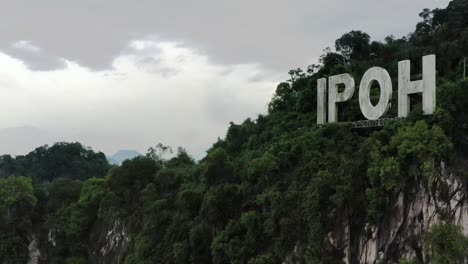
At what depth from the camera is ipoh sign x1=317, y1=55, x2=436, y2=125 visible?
18.5 meters

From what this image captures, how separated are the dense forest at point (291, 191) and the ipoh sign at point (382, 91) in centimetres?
59

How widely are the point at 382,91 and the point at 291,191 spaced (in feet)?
16.7

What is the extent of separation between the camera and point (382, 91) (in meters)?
20.3

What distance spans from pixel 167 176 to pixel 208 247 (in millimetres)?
7768

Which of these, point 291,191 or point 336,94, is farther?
point 336,94

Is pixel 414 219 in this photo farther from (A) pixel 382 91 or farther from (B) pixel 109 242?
(B) pixel 109 242

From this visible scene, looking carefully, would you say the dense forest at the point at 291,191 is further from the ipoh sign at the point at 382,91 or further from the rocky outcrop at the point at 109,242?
the ipoh sign at the point at 382,91

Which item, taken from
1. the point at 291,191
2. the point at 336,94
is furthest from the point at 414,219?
the point at 336,94

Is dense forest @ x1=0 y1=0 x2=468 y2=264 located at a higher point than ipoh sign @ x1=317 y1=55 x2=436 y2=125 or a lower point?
lower

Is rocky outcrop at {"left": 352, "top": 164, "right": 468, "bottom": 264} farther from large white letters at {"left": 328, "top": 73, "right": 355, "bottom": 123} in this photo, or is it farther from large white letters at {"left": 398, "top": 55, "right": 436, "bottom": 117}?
large white letters at {"left": 328, "top": 73, "right": 355, "bottom": 123}

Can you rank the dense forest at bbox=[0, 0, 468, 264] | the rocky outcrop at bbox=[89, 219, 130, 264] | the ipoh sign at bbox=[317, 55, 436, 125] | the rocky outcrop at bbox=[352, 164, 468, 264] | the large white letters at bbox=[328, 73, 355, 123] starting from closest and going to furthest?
1. the rocky outcrop at bbox=[352, 164, 468, 264]
2. the dense forest at bbox=[0, 0, 468, 264]
3. the ipoh sign at bbox=[317, 55, 436, 125]
4. the large white letters at bbox=[328, 73, 355, 123]
5. the rocky outcrop at bbox=[89, 219, 130, 264]

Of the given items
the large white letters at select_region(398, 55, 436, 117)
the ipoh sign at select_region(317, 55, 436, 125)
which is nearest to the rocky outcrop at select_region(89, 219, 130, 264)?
the ipoh sign at select_region(317, 55, 436, 125)

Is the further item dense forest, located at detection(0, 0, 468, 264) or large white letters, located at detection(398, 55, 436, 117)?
large white letters, located at detection(398, 55, 436, 117)

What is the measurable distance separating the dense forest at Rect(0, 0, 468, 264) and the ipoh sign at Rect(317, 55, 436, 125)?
59cm
